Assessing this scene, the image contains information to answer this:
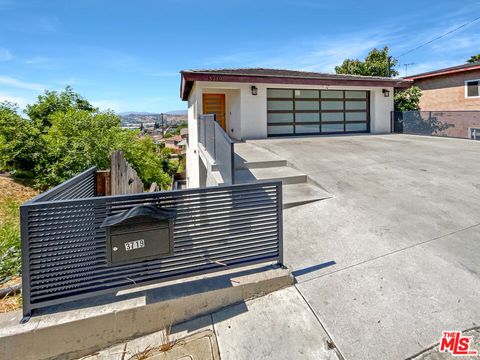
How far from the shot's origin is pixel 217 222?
8.68 feet

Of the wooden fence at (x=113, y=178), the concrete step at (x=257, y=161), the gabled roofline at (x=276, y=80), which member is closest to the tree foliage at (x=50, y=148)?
the wooden fence at (x=113, y=178)

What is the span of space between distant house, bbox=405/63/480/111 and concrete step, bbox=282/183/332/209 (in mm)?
15263

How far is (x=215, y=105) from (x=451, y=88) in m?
14.2

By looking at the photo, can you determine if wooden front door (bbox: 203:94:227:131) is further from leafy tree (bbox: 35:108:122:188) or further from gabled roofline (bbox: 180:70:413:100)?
leafy tree (bbox: 35:108:122:188)

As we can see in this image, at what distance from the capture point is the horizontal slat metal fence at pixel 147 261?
7.02ft

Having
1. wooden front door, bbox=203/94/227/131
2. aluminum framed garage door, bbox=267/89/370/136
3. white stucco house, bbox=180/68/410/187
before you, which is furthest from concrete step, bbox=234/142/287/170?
wooden front door, bbox=203/94/227/131

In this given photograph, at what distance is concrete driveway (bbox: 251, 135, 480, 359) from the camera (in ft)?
7.40

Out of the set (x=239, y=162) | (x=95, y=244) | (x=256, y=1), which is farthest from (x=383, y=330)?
(x=256, y=1)

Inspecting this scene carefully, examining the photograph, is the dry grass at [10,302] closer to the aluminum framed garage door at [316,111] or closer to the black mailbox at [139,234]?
the black mailbox at [139,234]

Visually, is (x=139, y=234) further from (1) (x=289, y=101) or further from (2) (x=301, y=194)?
(1) (x=289, y=101)

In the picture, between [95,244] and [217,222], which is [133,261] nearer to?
[95,244]

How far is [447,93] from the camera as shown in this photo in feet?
53.9

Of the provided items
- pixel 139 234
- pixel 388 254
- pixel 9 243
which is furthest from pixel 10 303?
pixel 388 254

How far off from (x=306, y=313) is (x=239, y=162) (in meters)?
4.48
